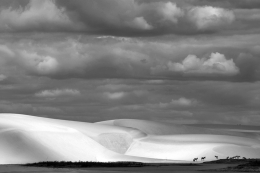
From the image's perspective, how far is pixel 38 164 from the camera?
308 feet

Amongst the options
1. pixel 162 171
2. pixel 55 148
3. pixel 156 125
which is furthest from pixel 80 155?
pixel 156 125

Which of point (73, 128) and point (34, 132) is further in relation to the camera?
point (73, 128)

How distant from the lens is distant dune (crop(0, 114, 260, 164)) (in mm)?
105125

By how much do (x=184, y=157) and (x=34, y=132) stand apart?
1189 inches

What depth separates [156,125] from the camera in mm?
152250

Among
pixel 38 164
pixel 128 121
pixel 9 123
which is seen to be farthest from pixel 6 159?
pixel 128 121

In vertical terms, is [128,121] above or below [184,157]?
above

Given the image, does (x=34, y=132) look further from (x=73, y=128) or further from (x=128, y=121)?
(x=128, y=121)

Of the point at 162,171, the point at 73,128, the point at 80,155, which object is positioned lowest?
the point at 162,171

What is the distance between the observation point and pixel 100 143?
12519 cm

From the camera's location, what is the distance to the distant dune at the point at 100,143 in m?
105

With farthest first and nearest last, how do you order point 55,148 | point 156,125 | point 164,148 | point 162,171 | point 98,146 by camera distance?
point 156,125 < point 164,148 < point 98,146 < point 55,148 < point 162,171

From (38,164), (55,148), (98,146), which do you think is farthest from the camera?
(98,146)

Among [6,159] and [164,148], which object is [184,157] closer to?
[164,148]
